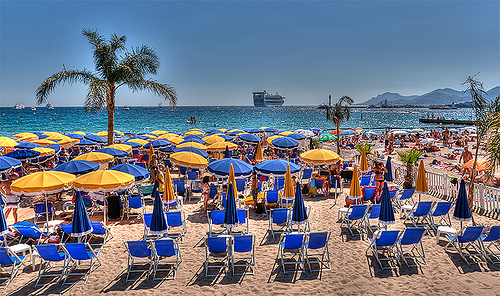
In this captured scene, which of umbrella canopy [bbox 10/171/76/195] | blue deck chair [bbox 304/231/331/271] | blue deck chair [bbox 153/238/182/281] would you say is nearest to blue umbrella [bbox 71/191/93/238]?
blue deck chair [bbox 153/238/182/281]

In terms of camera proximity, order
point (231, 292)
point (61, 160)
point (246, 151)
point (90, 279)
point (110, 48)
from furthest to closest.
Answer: point (246, 151)
point (61, 160)
point (110, 48)
point (90, 279)
point (231, 292)

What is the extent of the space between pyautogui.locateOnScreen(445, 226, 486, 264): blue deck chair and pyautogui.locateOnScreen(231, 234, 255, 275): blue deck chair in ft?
12.7

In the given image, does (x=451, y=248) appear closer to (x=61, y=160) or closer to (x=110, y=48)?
(x=110, y=48)

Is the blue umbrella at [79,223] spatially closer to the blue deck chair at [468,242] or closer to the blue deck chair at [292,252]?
the blue deck chair at [292,252]

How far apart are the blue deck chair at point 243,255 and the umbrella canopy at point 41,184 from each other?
4.24 m

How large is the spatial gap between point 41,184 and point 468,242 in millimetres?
8917

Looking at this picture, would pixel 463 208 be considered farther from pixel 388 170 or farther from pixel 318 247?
pixel 388 170

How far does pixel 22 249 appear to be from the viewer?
5613mm

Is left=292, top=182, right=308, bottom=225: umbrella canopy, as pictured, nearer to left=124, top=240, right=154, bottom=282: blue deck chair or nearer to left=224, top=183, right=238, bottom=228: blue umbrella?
left=224, top=183, right=238, bottom=228: blue umbrella

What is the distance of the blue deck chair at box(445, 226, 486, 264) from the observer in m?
5.65

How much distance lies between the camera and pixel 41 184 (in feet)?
21.8

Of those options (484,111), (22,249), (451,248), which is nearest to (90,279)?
(22,249)

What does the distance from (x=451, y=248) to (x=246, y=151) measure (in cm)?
1362

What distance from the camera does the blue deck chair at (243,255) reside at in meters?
5.40
